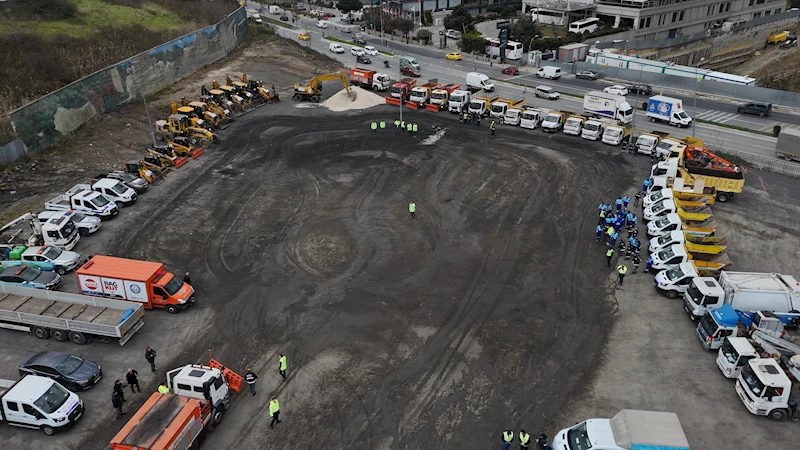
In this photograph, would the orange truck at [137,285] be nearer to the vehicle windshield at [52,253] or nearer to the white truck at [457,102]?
the vehicle windshield at [52,253]

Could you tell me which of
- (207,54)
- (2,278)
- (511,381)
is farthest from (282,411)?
(207,54)

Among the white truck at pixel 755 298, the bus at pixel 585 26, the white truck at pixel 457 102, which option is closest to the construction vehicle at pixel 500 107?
the white truck at pixel 457 102

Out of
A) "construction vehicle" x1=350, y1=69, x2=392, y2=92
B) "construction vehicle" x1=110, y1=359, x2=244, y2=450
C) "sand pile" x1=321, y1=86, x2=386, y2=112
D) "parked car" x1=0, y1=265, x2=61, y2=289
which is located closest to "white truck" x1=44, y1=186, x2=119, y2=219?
"parked car" x1=0, y1=265, x2=61, y2=289

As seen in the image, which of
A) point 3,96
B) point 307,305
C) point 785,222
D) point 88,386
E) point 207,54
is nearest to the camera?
point 88,386

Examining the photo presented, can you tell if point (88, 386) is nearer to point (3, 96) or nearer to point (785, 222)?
point (3, 96)

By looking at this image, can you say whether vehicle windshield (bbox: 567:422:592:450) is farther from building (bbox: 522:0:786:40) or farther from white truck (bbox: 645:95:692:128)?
building (bbox: 522:0:786:40)

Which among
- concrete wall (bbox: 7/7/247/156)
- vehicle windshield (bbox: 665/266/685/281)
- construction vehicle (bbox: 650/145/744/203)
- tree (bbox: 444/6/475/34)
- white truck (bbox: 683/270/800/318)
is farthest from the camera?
tree (bbox: 444/6/475/34)
